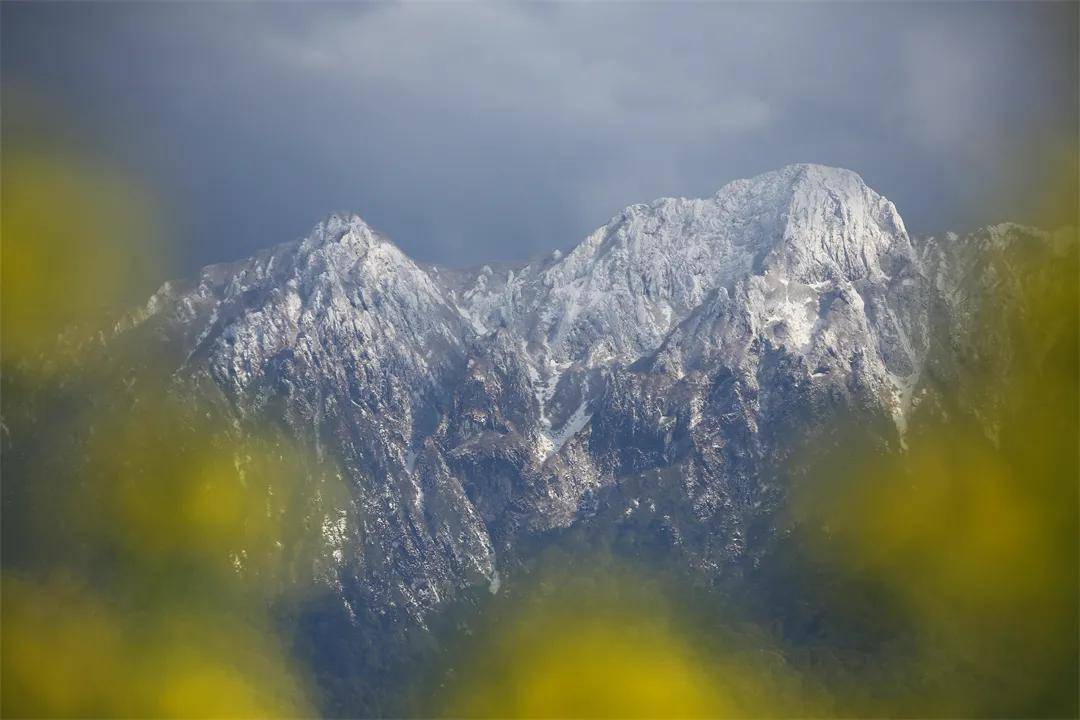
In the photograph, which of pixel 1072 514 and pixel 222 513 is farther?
pixel 222 513

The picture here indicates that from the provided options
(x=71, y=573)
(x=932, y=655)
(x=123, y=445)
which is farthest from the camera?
(x=932, y=655)

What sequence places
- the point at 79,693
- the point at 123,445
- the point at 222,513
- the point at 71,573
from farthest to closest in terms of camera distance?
the point at 222,513, the point at 123,445, the point at 71,573, the point at 79,693

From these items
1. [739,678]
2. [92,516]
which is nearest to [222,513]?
[92,516]

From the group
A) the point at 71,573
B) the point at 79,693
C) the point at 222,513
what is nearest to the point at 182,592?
the point at 222,513

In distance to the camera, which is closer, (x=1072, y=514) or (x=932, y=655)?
(x=1072, y=514)

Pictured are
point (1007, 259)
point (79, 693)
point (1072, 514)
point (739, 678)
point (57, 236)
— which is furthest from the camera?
point (739, 678)

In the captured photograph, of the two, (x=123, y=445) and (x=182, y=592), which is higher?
Answer: (x=123, y=445)

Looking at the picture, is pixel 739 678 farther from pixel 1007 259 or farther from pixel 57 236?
pixel 57 236

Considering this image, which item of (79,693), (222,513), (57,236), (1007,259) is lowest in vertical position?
(79,693)

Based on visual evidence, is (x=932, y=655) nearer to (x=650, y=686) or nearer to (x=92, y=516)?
(x=650, y=686)
